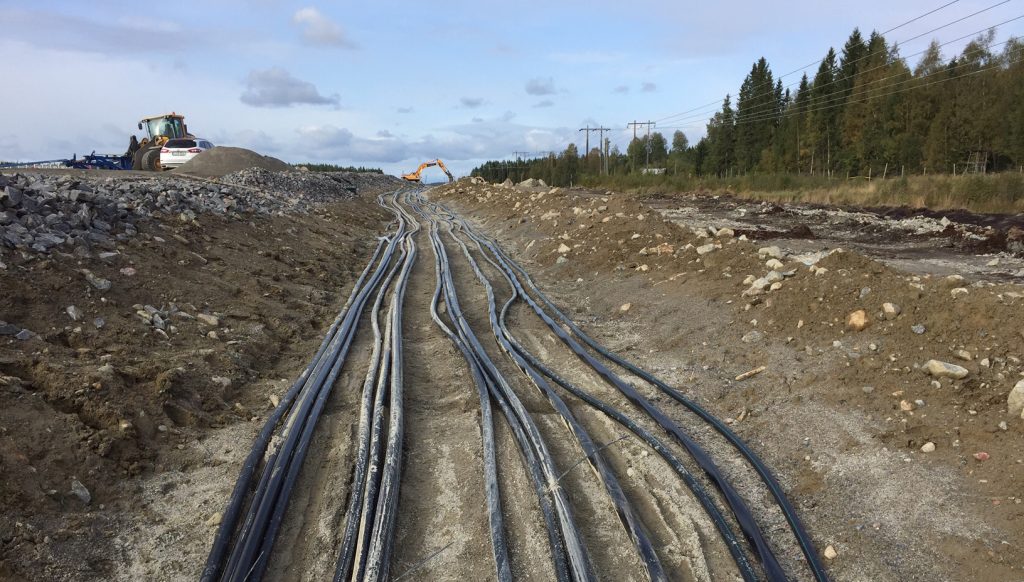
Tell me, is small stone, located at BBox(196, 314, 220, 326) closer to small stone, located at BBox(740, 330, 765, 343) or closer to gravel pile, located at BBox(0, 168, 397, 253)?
gravel pile, located at BBox(0, 168, 397, 253)

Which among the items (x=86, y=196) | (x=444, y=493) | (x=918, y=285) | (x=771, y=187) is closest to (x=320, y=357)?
(x=444, y=493)

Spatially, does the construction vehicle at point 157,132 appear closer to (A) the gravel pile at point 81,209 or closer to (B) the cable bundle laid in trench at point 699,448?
(A) the gravel pile at point 81,209

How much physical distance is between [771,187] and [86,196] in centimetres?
3159

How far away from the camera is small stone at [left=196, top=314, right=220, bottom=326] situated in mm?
7008

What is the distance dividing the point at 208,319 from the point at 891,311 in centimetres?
787

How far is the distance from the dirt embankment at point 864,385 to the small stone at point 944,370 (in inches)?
0.4

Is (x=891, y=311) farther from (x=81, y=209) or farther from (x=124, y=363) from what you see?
(x=81, y=209)

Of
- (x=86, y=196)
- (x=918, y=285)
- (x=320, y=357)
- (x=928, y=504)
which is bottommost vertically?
(x=928, y=504)

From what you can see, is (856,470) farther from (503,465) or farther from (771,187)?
(771,187)

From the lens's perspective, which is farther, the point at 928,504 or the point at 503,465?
the point at 503,465

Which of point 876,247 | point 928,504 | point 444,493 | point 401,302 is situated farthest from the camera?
point 876,247

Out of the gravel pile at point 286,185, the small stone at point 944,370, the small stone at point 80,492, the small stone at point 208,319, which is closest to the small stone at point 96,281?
the small stone at point 208,319

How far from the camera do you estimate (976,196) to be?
61.1ft

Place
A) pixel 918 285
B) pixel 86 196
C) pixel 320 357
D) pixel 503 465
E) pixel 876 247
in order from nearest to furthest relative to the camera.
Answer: pixel 503 465 → pixel 918 285 → pixel 320 357 → pixel 86 196 → pixel 876 247
